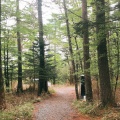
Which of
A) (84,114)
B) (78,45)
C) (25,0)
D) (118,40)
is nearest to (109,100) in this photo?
(84,114)

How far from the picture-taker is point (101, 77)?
9.15 m

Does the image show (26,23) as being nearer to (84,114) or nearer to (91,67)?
(91,67)

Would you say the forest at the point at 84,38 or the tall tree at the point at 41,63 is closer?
the forest at the point at 84,38

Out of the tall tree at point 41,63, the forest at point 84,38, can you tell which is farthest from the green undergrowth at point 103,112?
the tall tree at point 41,63

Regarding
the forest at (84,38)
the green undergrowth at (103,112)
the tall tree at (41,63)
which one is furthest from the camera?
the tall tree at (41,63)

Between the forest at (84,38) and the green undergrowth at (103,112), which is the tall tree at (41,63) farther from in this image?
the green undergrowth at (103,112)

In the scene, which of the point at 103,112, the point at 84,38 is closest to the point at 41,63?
the point at 84,38

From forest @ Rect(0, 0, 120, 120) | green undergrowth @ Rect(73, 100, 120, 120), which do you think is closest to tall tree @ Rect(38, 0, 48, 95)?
forest @ Rect(0, 0, 120, 120)

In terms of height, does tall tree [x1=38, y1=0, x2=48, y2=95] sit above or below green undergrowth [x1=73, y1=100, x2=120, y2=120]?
above

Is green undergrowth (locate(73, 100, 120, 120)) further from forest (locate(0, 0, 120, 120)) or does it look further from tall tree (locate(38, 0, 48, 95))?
tall tree (locate(38, 0, 48, 95))

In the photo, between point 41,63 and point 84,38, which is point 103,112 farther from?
point 41,63

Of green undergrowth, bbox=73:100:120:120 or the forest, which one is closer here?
green undergrowth, bbox=73:100:120:120

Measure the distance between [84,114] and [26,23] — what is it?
651 centimetres

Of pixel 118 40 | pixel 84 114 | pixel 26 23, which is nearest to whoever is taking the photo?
pixel 84 114
